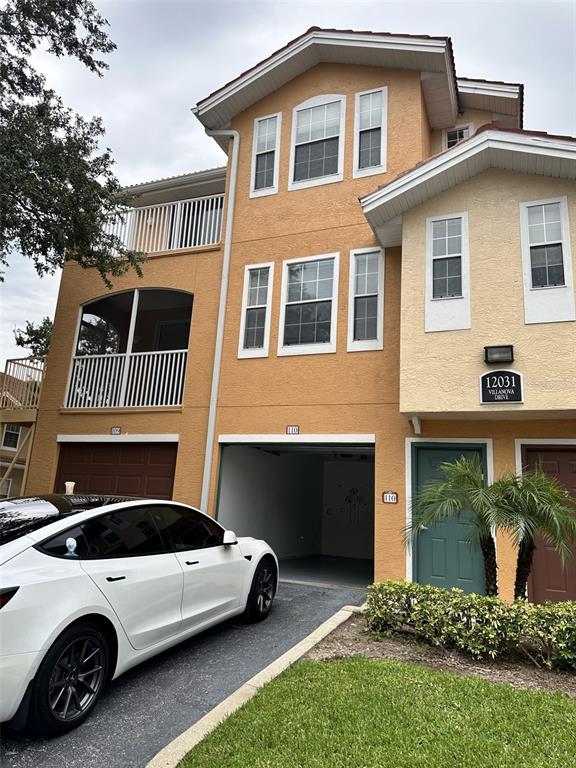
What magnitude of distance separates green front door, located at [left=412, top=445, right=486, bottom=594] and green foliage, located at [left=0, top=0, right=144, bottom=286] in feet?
24.8

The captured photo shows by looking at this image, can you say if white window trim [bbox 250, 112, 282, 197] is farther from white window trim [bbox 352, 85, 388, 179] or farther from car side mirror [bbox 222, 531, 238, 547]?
car side mirror [bbox 222, 531, 238, 547]

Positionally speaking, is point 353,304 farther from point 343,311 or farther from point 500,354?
point 500,354

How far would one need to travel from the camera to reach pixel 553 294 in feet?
24.1

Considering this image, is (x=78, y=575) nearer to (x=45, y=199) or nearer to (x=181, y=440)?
(x=181, y=440)

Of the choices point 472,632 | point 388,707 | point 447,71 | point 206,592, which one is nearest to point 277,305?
point 447,71

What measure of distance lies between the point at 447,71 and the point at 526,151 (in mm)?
3431

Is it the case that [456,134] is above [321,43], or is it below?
below

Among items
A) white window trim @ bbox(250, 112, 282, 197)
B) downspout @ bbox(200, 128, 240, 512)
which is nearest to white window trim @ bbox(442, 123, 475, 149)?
white window trim @ bbox(250, 112, 282, 197)

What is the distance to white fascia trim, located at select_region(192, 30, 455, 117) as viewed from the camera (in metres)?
9.60

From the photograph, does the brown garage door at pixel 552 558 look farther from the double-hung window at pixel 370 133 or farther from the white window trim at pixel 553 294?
the double-hung window at pixel 370 133

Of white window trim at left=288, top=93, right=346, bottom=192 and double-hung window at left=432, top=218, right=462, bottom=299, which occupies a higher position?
white window trim at left=288, top=93, right=346, bottom=192

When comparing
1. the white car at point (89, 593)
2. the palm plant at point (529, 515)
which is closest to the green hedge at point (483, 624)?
the palm plant at point (529, 515)

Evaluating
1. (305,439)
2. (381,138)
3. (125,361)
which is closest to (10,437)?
(125,361)

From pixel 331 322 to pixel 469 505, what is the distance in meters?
4.94
